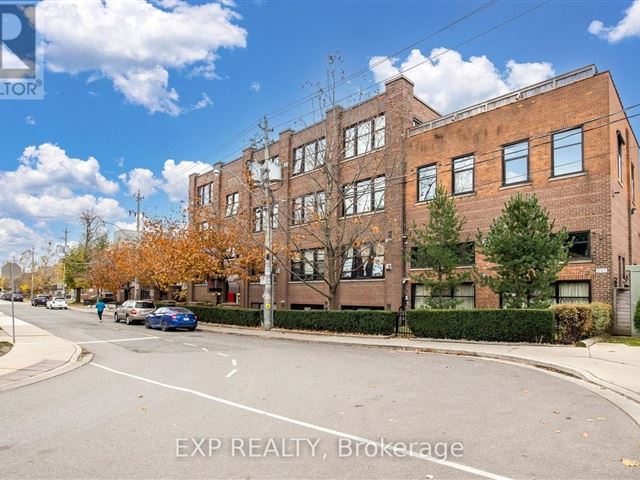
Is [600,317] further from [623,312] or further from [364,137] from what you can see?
[364,137]

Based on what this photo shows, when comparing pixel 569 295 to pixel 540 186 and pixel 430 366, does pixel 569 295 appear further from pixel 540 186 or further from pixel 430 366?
pixel 430 366

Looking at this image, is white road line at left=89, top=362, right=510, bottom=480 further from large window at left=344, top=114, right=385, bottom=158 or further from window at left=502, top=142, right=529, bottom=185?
large window at left=344, top=114, right=385, bottom=158

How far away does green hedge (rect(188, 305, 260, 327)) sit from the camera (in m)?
28.8

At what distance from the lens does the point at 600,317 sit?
1823 centimetres

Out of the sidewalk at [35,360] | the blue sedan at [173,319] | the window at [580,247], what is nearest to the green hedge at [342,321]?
the blue sedan at [173,319]

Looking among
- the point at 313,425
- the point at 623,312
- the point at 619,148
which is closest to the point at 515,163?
the point at 619,148

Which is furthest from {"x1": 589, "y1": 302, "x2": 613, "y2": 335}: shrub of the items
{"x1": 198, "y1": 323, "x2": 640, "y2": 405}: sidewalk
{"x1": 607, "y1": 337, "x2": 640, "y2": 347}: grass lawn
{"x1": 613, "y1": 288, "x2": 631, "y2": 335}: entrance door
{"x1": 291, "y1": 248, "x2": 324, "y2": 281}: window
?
{"x1": 291, "y1": 248, "x2": 324, "y2": 281}: window

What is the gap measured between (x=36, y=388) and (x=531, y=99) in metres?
20.9

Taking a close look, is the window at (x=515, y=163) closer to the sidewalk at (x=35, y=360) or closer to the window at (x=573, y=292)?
the window at (x=573, y=292)

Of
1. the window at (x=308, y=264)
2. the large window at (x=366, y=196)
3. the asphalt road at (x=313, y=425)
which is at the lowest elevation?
the asphalt road at (x=313, y=425)

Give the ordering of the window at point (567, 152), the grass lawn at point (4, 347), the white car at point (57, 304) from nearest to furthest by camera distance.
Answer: the grass lawn at point (4, 347) → the window at point (567, 152) → the white car at point (57, 304)

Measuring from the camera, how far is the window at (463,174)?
24516 mm

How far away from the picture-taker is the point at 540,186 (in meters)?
21.7

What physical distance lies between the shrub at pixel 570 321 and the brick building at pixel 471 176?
10.3 ft
